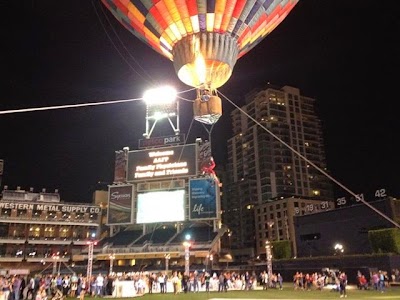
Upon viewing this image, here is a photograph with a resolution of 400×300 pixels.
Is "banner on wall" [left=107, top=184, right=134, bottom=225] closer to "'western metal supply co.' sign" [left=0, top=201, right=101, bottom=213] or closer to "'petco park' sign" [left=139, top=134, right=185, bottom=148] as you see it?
"'petco park' sign" [left=139, top=134, right=185, bottom=148]

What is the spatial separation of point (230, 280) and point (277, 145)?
2980 inches

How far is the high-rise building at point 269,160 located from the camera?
335 feet

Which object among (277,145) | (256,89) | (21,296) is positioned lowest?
(21,296)

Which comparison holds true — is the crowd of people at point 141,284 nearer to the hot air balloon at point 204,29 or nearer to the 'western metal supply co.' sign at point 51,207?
the hot air balloon at point 204,29

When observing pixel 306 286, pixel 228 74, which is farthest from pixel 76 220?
pixel 228 74

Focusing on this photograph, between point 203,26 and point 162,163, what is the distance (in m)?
47.2

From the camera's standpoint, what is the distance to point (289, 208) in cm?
8719

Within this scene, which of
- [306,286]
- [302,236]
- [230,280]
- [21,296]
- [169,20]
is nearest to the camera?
[169,20]

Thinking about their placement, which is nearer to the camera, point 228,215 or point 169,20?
point 169,20

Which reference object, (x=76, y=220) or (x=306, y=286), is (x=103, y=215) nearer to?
(x=76, y=220)

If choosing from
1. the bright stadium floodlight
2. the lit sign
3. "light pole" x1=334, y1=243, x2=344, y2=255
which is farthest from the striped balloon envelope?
the lit sign

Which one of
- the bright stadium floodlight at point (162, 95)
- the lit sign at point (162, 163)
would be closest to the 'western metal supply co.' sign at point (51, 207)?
the lit sign at point (162, 163)

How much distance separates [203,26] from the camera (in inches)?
544

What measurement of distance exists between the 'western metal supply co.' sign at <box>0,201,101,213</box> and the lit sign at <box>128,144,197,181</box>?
2008 centimetres
